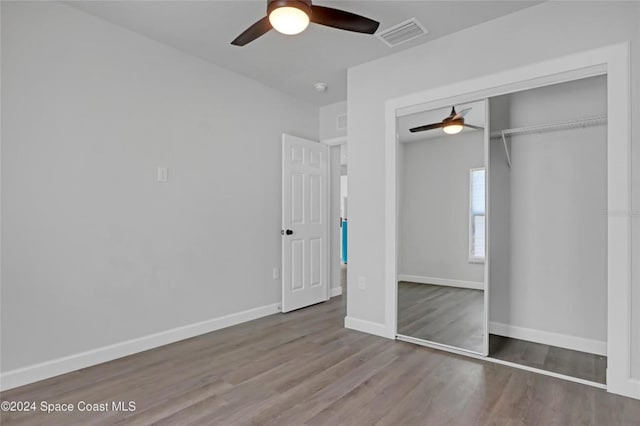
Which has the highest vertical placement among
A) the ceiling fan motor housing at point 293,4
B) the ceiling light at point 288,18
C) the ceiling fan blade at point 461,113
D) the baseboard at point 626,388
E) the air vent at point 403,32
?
the air vent at point 403,32

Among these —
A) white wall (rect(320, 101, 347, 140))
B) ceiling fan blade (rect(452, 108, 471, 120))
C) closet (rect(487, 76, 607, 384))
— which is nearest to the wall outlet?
closet (rect(487, 76, 607, 384))

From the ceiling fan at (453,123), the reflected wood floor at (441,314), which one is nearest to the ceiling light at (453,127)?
the ceiling fan at (453,123)

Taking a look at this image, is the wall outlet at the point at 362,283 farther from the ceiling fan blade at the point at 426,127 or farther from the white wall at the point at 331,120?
the white wall at the point at 331,120

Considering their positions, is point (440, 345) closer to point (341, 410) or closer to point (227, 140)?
point (341, 410)

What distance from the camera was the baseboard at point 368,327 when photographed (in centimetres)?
337

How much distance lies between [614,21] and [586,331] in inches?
91.8

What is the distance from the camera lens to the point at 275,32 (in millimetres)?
3010

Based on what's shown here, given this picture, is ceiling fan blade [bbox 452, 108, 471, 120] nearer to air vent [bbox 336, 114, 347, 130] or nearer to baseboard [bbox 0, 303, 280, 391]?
air vent [bbox 336, 114, 347, 130]

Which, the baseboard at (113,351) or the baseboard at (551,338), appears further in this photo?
the baseboard at (551,338)

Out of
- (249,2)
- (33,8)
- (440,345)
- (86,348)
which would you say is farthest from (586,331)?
(33,8)

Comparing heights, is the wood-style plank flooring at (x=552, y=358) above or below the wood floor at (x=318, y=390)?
above

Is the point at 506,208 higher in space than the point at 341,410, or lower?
higher

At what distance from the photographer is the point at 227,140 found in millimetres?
3809

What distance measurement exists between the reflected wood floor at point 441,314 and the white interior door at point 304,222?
4.91ft
